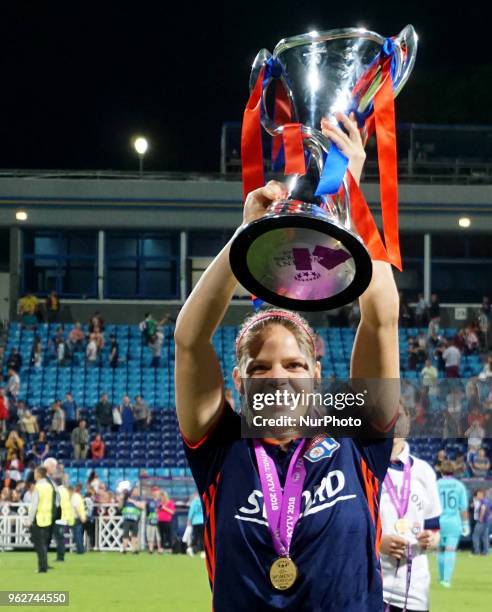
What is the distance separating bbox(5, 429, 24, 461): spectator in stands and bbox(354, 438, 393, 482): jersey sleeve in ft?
86.6

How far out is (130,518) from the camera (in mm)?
27609

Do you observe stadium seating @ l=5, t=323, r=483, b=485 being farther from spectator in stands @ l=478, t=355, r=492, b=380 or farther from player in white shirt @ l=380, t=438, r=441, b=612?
player in white shirt @ l=380, t=438, r=441, b=612

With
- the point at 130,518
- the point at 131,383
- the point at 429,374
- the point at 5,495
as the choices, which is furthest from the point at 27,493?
the point at 429,374

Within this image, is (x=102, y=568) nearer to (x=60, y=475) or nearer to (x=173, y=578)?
(x=173, y=578)

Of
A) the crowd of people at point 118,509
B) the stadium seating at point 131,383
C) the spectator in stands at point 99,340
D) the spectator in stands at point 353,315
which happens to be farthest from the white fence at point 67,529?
the spectator in stands at point 353,315

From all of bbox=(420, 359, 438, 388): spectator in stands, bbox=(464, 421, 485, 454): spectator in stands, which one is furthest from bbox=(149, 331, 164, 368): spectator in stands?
bbox=(464, 421, 485, 454): spectator in stands

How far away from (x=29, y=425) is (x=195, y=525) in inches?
263

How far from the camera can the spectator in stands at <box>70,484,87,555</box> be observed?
26016 mm

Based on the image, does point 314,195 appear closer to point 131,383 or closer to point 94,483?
point 94,483

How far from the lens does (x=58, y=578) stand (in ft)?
64.9

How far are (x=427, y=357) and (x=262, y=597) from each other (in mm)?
31546

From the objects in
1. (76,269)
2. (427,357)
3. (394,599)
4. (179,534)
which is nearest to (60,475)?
(179,534)

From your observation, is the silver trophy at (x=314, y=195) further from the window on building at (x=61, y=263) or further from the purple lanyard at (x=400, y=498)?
the window on building at (x=61, y=263)

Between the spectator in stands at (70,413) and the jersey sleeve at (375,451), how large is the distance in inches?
1137
